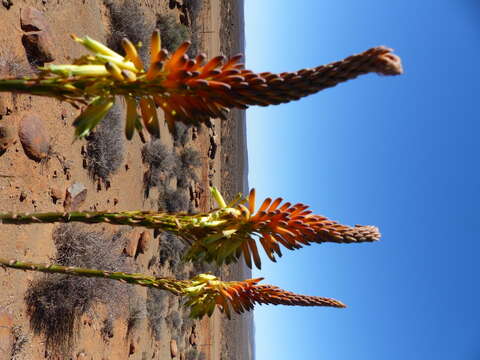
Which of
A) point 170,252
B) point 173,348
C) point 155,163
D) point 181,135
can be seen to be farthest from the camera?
point 181,135

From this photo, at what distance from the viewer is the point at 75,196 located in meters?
6.17

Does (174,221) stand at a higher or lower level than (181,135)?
lower

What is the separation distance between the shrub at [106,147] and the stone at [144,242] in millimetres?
1588

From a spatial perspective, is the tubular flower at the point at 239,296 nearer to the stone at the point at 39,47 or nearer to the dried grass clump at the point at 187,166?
the stone at the point at 39,47

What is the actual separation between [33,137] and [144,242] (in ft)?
12.2

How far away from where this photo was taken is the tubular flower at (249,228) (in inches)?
93.7

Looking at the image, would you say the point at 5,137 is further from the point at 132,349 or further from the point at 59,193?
the point at 132,349

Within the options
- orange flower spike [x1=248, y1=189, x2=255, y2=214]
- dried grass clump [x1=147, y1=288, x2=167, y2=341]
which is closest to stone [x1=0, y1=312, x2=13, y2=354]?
orange flower spike [x1=248, y1=189, x2=255, y2=214]

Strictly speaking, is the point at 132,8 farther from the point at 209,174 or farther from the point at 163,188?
the point at 209,174

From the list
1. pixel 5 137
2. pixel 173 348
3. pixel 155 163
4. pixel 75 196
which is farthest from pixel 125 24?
pixel 173 348

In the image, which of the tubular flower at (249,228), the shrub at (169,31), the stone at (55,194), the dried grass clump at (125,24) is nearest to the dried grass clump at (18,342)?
the stone at (55,194)

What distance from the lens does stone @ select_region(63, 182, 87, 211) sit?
6.02m

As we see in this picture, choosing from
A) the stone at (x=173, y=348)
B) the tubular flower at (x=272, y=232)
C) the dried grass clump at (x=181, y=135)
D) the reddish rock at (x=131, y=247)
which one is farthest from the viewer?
the dried grass clump at (x=181, y=135)

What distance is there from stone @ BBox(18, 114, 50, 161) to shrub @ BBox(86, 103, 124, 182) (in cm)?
119
